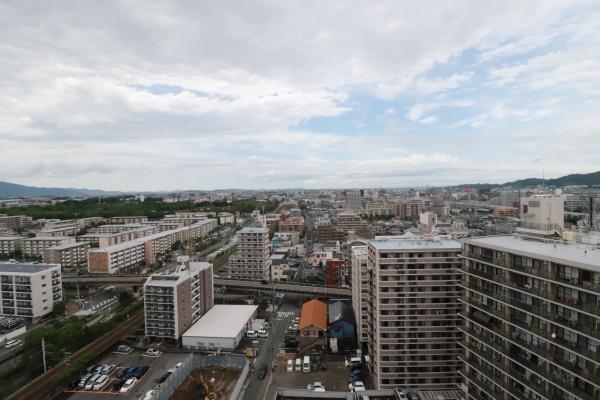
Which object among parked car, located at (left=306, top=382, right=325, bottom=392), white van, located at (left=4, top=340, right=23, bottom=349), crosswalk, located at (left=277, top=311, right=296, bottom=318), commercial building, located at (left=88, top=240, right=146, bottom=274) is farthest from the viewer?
commercial building, located at (left=88, top=240, right=146, bottom=274)

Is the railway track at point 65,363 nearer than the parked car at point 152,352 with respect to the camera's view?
Yes

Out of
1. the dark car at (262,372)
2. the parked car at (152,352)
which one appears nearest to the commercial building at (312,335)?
the dark car at (262,372)

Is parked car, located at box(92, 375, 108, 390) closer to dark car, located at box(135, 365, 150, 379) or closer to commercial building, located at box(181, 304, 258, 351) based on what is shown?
dark car, located at box(135, 365, 150, 379)

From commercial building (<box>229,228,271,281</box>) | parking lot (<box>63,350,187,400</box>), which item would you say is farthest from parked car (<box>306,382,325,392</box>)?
commercial building (<box>229,228,271,281</box>)

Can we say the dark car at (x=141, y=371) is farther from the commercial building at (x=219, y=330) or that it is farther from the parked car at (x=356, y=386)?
the parked car at (x=356, y=386)

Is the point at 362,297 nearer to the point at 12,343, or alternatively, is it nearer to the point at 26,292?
the point at 12,343

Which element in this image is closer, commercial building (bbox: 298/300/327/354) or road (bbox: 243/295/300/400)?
road (bbox: 243/295/300/400)
